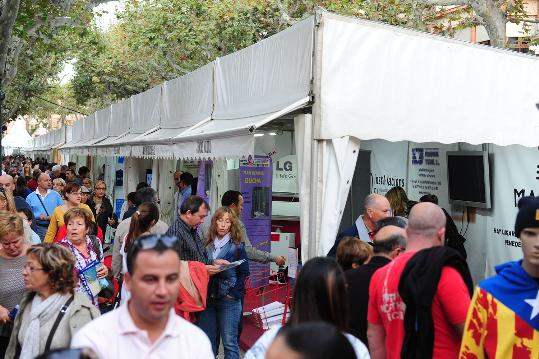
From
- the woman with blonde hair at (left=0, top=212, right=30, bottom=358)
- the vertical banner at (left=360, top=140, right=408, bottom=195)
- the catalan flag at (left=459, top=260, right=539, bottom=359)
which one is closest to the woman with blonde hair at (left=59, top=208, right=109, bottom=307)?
the woman with blonde hair at (left=0, top=212, right=30, bottom=358)

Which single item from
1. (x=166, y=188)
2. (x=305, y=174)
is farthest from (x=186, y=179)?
(x=305, y=174)

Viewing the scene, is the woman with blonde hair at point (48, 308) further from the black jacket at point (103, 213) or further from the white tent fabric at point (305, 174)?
the black jacket at point (103, 213)

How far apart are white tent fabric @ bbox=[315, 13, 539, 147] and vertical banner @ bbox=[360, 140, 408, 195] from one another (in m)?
2.46

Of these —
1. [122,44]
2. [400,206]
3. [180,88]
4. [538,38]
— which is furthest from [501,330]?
[122,44]

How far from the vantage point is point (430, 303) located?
418 cm

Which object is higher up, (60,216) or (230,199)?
(230,199)

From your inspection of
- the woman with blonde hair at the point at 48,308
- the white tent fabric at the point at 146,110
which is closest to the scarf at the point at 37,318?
the woman with blonde hair at the point at 48,308

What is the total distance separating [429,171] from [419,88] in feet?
7.98

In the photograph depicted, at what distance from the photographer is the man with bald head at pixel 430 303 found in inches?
166

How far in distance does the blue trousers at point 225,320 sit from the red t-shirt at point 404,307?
2881 millimetres

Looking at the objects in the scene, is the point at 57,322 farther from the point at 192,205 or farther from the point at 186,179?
the point at 186,179

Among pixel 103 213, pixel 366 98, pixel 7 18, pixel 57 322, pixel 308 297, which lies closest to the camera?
pixel 308 297

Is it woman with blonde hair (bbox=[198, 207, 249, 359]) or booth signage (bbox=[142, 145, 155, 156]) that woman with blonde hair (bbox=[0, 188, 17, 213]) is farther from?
booth signage (bbox=[142, 145, 155, 156])

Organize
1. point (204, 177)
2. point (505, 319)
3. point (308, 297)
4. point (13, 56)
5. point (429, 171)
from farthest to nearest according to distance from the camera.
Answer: point (13, 56)
point (204, 177)
point (429, 171)
point (505, 319)
point (308, 297)
